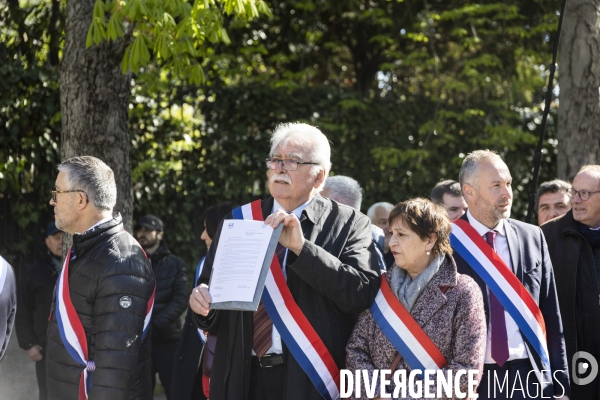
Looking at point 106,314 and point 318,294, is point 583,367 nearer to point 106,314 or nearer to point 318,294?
point 318,294

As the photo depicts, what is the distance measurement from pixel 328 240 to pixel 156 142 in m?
5.03

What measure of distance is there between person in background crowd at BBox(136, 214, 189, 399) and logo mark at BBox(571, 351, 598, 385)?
3.37m

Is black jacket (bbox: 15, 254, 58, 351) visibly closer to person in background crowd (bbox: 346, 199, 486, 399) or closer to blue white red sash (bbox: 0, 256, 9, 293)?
blue white red sash (bbox: 0, 256, 9, 293)

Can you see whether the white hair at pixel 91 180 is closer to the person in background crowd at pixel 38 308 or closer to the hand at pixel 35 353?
the person in background crowd at pixel 38 308

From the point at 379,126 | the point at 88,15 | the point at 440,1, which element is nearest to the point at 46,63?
the point at 88,15

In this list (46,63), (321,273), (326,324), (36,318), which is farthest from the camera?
(46,63)

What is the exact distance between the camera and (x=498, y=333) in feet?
12.6

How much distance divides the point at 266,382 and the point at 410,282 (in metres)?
0.81

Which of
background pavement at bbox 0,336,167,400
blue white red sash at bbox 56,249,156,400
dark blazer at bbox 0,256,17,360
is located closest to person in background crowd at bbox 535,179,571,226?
blue white red sash at bbox 56,249,156,400

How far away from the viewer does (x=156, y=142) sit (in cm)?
827

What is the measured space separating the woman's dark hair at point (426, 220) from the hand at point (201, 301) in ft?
3.08

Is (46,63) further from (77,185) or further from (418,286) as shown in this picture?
(418,286)

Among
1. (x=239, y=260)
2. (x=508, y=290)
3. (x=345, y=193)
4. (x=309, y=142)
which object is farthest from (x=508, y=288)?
(x=345, y=193)

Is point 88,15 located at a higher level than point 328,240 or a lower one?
higher
